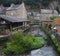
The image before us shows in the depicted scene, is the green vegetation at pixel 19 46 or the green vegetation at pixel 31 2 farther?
the green vegetation at pixel 31 2

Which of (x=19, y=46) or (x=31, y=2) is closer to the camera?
(x=19, y=46)

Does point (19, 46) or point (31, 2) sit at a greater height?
point (19, 46)

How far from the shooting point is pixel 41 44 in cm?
2584

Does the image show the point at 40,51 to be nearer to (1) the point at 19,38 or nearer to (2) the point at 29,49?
(2) the point at 29,49

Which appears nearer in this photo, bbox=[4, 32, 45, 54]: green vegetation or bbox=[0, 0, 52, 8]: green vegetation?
bbox=[4, 32, 45, 54]: green vegetation

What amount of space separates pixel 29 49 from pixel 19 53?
1.53 meters

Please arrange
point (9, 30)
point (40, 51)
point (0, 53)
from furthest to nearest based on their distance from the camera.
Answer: point (9, 30) → point (40, 51) → point (0, 53)

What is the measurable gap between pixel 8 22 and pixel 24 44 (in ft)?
34.5

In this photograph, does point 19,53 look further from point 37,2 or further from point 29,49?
point 37,2

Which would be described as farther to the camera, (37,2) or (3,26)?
(37,2)

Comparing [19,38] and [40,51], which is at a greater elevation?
[19,38]

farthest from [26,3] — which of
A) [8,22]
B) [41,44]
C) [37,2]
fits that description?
[41,44]

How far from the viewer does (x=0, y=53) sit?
21.6 meters

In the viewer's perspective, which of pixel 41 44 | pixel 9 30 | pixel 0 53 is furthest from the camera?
pixel 9 30
